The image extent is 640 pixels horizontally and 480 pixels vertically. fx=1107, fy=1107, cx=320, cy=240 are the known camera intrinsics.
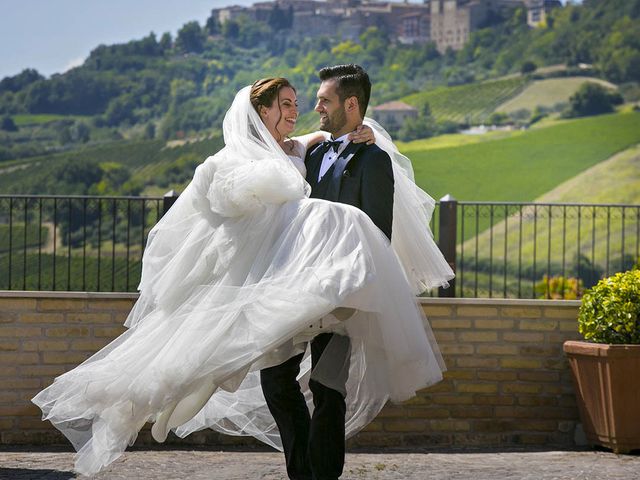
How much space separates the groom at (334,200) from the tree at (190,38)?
74.8ft

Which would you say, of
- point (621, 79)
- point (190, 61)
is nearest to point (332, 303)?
point (621, 79)

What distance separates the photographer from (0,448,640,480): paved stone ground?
4.75 meters

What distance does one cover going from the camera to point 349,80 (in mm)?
3730

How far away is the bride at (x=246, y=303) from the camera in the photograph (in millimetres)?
3418

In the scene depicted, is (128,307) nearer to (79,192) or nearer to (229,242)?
(229,242)

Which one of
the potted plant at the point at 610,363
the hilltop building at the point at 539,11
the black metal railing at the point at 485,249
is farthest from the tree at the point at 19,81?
the potted plant at the point at 610,363

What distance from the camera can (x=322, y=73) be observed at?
3.80 meters

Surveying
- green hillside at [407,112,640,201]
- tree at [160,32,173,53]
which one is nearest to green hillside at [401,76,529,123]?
green hillside at [407,112,640,201]

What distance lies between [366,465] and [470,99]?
68.9 feet

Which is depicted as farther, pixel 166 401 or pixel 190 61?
pixel 190 61

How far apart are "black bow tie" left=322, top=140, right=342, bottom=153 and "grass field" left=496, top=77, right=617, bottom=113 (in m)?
21.2

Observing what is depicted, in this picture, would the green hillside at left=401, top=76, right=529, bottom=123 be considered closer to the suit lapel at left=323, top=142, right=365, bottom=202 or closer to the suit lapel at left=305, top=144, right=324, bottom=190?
the suit lapel at left=305, top=144, right=324, bottom=190

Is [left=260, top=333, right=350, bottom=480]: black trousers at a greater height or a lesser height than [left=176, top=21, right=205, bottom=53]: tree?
lesser

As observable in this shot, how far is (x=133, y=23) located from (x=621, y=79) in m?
11.1
